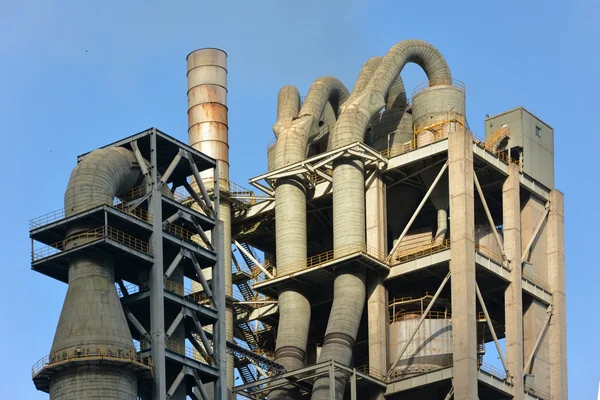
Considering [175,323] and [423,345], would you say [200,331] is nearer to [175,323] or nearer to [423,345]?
[175,323]

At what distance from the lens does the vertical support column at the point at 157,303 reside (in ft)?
265

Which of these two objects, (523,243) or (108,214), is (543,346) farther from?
(108,214)

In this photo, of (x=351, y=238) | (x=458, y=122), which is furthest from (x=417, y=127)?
(x=351, y=238)

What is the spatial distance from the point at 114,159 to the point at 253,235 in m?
21.0

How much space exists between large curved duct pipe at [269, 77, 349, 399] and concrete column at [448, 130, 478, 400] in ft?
30.1

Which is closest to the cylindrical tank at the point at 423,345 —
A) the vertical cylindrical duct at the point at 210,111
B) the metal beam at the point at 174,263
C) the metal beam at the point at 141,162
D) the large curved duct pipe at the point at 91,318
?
the vertical cylindrical duct at the point at 210,111

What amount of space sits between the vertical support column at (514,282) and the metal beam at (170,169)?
19.9 metres

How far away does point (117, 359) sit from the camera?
259 feet

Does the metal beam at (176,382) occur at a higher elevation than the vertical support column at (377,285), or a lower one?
lower

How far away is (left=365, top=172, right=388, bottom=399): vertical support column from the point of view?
309 feet

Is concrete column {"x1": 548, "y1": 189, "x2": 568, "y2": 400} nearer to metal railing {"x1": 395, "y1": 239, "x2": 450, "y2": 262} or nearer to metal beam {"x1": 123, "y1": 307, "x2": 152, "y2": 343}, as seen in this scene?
metal railing {"x1": 395, "y1": 239, "x2": 450, "y2": 262}

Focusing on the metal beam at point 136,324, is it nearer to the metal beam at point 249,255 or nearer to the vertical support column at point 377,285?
the vertical support column at point 377,285

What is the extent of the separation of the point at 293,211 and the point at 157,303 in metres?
18.0

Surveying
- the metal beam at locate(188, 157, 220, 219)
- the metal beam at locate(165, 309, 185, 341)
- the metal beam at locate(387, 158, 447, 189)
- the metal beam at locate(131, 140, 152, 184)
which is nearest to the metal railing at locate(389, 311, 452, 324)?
the metal beam at locate(387, 158, 447, 189)
